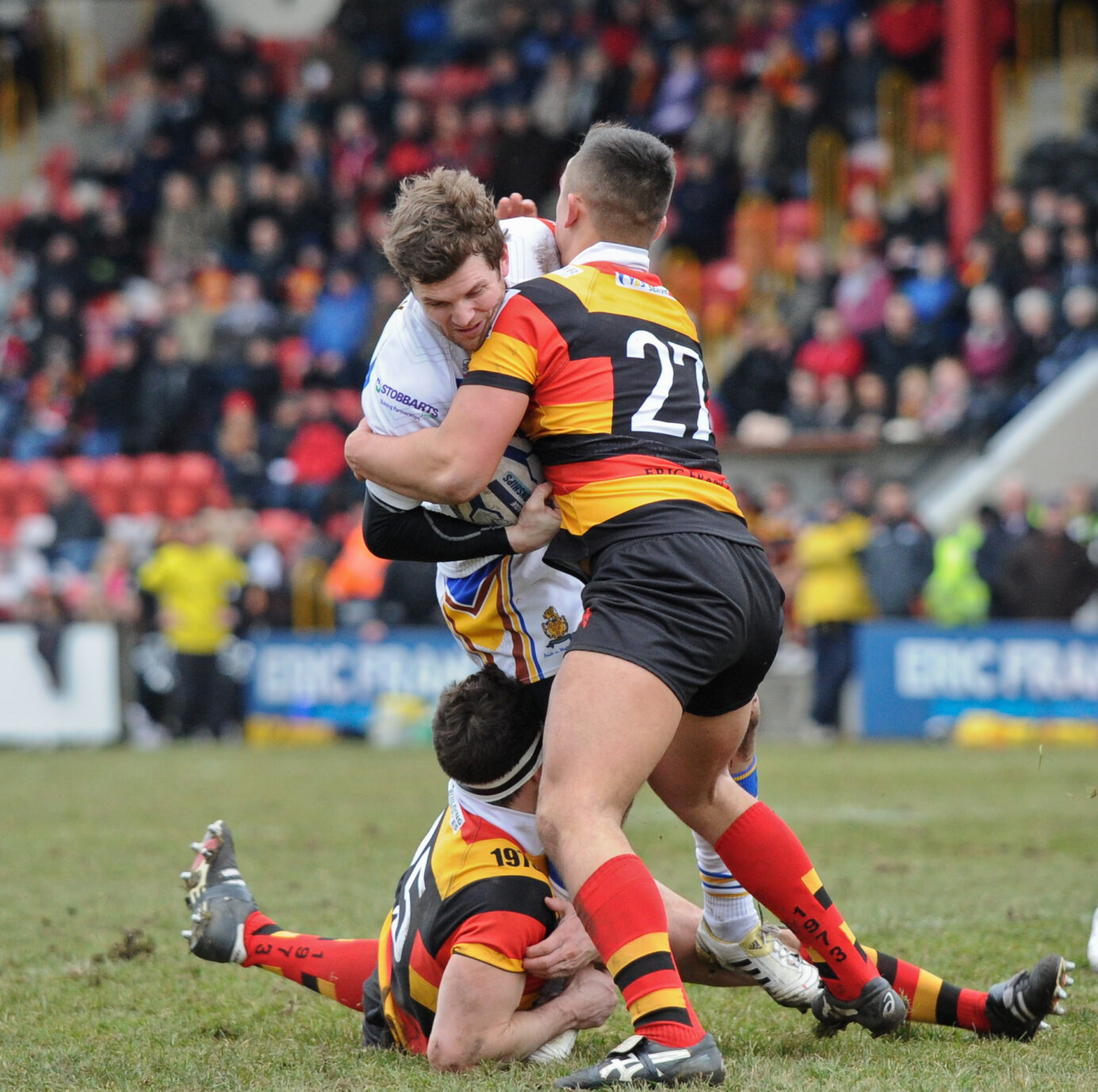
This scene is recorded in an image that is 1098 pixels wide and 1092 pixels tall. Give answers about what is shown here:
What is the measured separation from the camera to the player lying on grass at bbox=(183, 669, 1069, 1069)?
12.7ft

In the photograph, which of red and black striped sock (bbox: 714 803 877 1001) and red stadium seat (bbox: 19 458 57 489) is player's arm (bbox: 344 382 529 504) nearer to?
red and black striped sock (bbox: 714 803 877 1001)

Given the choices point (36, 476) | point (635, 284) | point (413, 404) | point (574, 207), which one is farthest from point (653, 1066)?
point (36, 476)

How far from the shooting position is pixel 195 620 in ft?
47.4

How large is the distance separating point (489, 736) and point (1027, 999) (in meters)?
1.41

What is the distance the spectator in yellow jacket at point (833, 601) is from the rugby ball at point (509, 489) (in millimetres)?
9435

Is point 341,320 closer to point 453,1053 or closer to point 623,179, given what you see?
point 623,179

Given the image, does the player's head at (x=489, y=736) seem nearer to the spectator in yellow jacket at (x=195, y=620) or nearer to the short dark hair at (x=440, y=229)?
the short dark hair at (x=440, y=229)

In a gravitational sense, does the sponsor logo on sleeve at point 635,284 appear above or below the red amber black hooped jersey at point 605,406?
above

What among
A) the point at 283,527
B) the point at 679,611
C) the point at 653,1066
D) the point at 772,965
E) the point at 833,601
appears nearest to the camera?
the point at 653,1066

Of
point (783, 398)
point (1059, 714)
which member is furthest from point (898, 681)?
point (783, 398)

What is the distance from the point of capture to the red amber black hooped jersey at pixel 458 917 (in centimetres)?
389

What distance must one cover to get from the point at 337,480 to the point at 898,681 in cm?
662

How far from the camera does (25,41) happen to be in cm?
2488

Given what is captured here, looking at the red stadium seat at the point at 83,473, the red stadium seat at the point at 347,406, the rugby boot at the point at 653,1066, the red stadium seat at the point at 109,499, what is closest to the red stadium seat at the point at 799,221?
the red stadium seat at the point at 347,406
